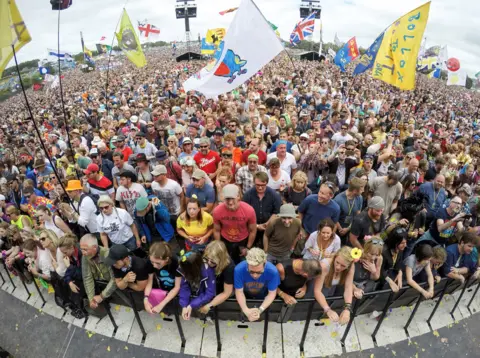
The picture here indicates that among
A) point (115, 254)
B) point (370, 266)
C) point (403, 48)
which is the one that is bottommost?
point (370, 266)

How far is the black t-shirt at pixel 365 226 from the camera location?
430 centimetres

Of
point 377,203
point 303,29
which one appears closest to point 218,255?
point 377,203

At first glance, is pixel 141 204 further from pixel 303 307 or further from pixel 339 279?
pixel 339 279

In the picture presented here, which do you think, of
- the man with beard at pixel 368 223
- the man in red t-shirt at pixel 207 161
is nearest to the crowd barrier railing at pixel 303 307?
the man with beard at pixel 368 223

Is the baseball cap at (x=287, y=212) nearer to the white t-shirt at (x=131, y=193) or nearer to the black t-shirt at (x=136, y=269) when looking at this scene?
the black t-shirt at (x=136, y=269)

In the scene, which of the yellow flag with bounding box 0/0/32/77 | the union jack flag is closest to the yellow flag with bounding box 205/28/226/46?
the union jack flag

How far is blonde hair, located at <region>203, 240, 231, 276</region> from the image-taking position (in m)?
3.43

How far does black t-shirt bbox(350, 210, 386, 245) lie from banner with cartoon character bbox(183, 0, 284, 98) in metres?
4.33

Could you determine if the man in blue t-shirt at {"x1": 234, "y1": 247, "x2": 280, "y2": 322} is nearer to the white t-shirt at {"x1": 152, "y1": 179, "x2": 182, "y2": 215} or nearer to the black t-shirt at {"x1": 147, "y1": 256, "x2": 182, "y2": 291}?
the black t-shirt at {"x1": 147, "y1": 256, "x2": 182, "y2": 291}

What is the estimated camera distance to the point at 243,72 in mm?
7000

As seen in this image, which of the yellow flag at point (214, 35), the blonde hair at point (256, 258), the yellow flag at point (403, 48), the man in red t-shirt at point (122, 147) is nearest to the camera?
the blonde hair at point (256, 258)

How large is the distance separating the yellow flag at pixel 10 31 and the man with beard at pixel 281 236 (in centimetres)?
423

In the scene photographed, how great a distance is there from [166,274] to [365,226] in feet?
9.68

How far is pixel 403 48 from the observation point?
7.89 m
